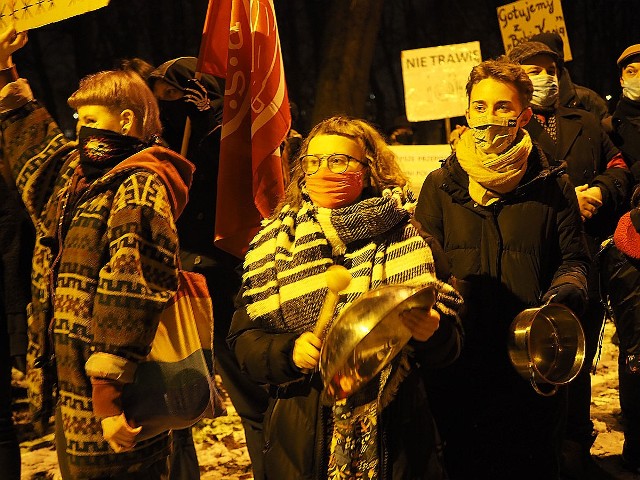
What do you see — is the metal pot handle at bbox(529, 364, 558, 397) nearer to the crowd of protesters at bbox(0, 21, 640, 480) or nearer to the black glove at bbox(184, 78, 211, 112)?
the crowd of protesters at bbox(0, 21, 640, 480)

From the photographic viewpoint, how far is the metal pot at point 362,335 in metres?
2.66

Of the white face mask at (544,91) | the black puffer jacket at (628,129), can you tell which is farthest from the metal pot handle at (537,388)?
the black puffer jacket at (628,129)

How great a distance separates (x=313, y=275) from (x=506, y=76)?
4.50 feet

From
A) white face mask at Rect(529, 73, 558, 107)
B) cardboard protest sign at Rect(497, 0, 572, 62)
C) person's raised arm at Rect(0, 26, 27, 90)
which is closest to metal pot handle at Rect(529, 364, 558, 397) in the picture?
white face mask at Rect(529, 73, 558, 107)

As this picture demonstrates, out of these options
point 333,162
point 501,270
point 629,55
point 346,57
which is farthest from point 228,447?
point 346,57

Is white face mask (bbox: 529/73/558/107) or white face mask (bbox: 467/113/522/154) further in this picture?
white face mask (bbox: 529/73/558/107)

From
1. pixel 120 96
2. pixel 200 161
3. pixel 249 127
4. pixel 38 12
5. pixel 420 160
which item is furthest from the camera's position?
pixel 420 160

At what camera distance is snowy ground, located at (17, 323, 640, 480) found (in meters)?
5.63

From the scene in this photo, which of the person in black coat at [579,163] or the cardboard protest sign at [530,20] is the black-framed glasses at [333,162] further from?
the cardboard protest sign at [530,20]

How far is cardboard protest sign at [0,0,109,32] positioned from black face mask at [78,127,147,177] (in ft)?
3.22

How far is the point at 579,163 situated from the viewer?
5.06 m

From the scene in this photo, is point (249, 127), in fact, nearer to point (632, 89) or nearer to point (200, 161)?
point (200, 161)

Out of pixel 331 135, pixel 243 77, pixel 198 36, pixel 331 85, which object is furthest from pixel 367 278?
pixel 198 36

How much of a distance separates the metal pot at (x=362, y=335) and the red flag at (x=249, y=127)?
2.14 metres
